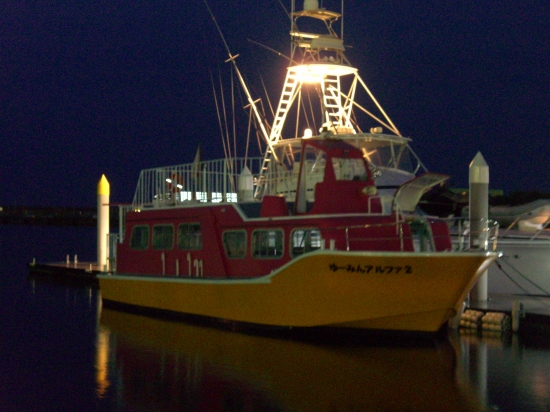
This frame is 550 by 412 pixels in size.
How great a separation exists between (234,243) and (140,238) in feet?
11.5

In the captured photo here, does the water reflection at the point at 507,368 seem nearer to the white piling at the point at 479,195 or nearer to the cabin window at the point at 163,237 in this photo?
the white piling at the point at 479,195

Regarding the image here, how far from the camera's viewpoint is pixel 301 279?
14.1 m

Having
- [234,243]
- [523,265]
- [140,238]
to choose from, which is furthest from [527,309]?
[140,238]

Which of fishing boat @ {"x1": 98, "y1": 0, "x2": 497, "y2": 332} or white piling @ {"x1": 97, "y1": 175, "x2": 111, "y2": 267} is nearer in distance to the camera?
fishing boat @ {"x1": 98, "y1": 0, "x2": 497, "y2": 332}

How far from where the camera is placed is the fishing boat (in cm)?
1365

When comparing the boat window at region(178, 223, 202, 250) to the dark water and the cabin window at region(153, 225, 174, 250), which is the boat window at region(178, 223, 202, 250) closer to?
the cabin window at region(153, 225, 174, 250)

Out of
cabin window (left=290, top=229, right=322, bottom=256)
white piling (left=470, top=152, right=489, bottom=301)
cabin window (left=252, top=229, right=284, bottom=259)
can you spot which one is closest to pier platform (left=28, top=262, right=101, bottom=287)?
cabin window (left=252, top=229, right=284, bottom=259)

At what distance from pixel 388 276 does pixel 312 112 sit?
9.12 m

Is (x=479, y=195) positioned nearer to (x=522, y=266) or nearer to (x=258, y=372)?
(x=522, y=266)

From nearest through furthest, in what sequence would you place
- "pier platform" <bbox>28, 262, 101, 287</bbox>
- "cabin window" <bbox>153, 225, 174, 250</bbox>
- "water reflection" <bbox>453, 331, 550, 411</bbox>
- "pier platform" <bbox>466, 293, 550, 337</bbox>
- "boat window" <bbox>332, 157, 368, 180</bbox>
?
1. "water reflection" <bbox>453, 331, 550, 411</bbox>
2. "pier platform" <bbox>466, 293, 550, 337</bbox>
3. "boat window" <bbox>332, 157, 368, 180</bbox>
4. "cabin window" <bbox>153, 225, 174, 250</bbox>
5. "pier platform" <bbox>28, 262, 101, 287</bbox>

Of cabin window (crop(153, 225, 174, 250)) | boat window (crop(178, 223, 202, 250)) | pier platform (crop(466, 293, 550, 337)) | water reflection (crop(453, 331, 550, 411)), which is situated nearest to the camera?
water reflection (crop(453, 331, 550, 411))

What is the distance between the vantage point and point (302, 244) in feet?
48.7

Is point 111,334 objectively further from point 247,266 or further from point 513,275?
point 513,275

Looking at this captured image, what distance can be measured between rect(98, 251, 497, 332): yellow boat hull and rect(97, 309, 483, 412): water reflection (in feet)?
1.70
